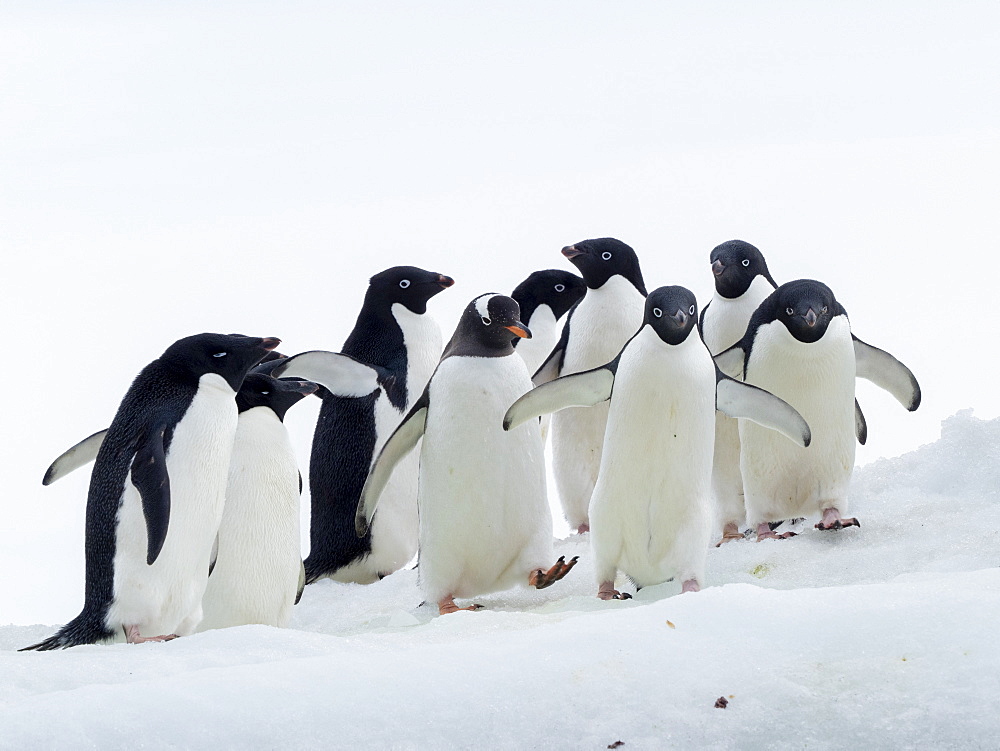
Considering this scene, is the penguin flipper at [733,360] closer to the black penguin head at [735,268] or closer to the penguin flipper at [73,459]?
the black penguin head at [735,268]

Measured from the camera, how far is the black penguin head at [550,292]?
266 inches

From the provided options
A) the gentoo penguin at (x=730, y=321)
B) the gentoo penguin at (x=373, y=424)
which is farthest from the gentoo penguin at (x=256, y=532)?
the gentoo penguin at (x=730, y=321)

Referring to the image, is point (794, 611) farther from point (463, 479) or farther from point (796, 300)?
point (796, 300)

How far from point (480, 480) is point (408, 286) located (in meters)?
1.96

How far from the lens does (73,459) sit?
16.1ft

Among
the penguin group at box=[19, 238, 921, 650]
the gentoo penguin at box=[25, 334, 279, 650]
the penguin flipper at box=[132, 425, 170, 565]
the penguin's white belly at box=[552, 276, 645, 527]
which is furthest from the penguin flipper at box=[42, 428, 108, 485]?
the penguin's white belly at box=[552, 276, 645, 527]

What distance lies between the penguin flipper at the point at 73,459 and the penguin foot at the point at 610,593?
7.04 ft

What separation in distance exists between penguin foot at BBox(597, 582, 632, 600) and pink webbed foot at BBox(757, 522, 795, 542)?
36.3 inches

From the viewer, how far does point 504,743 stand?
2.28 metres

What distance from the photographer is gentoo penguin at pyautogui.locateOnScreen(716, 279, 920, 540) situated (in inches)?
194

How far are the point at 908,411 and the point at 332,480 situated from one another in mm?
2813

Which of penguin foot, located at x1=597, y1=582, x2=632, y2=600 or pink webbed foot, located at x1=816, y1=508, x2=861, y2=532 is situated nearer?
penguin foot, located at x1=597, y1=582, x2=632, y2=600

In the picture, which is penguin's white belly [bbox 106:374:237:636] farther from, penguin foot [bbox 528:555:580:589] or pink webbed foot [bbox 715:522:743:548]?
pink webbed foot [bbox 715:522:743:548]

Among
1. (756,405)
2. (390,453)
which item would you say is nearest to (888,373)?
(756,405)
